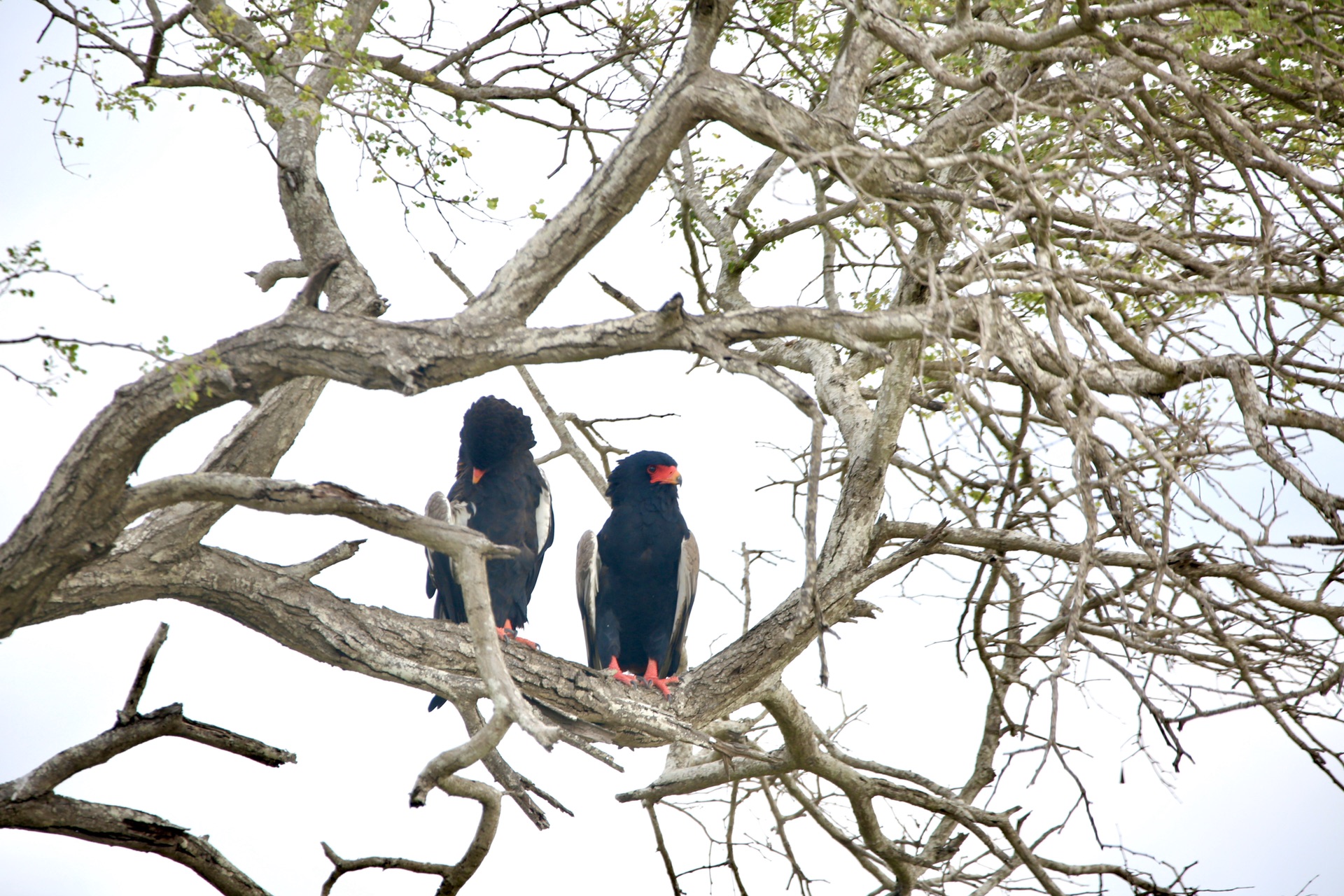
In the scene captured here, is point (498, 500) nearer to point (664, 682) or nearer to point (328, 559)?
point (664, 682)

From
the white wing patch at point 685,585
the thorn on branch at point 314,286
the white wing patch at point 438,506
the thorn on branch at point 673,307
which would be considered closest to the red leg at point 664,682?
the white wing patch at point 685,585

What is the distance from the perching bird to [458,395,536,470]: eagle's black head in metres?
0.57

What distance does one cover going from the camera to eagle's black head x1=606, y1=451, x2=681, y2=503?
211 inches

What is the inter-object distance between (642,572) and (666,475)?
57 centimetres

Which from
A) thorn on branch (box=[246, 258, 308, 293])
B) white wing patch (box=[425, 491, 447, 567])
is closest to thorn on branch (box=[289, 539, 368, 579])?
white wing patch (box=[425, 491, 447, 567])

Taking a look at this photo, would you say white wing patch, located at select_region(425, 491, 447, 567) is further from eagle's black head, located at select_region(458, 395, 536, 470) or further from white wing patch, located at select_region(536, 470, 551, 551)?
white wing patch, located at select_region(536, 470, 551, 551)

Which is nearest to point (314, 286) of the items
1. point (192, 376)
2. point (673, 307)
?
point (192, 376)

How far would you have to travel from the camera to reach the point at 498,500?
537 centimetres

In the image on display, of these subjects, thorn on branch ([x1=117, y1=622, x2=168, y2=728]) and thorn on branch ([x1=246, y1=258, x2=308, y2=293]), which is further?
thorn on branch ([x1=246, y1=258, x2=308, y2=293])

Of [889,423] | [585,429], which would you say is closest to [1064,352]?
[889,423]

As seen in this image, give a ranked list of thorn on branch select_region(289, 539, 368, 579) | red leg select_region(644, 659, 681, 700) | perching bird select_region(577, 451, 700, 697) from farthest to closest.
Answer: perching bird select_region(577, 451, 700, 697)
red leg select_region(644, 659, 681, 700)
thorn on branch select_region(289, 539, 368, 579)

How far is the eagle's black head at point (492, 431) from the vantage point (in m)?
5.30

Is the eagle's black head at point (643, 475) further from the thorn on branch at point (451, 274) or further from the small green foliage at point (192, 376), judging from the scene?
the small green foliage at point (192, 376)

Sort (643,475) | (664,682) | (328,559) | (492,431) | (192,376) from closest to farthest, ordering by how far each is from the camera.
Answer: (192,376) < (328,559) < (664,682) < (492,431) < (643,475)
